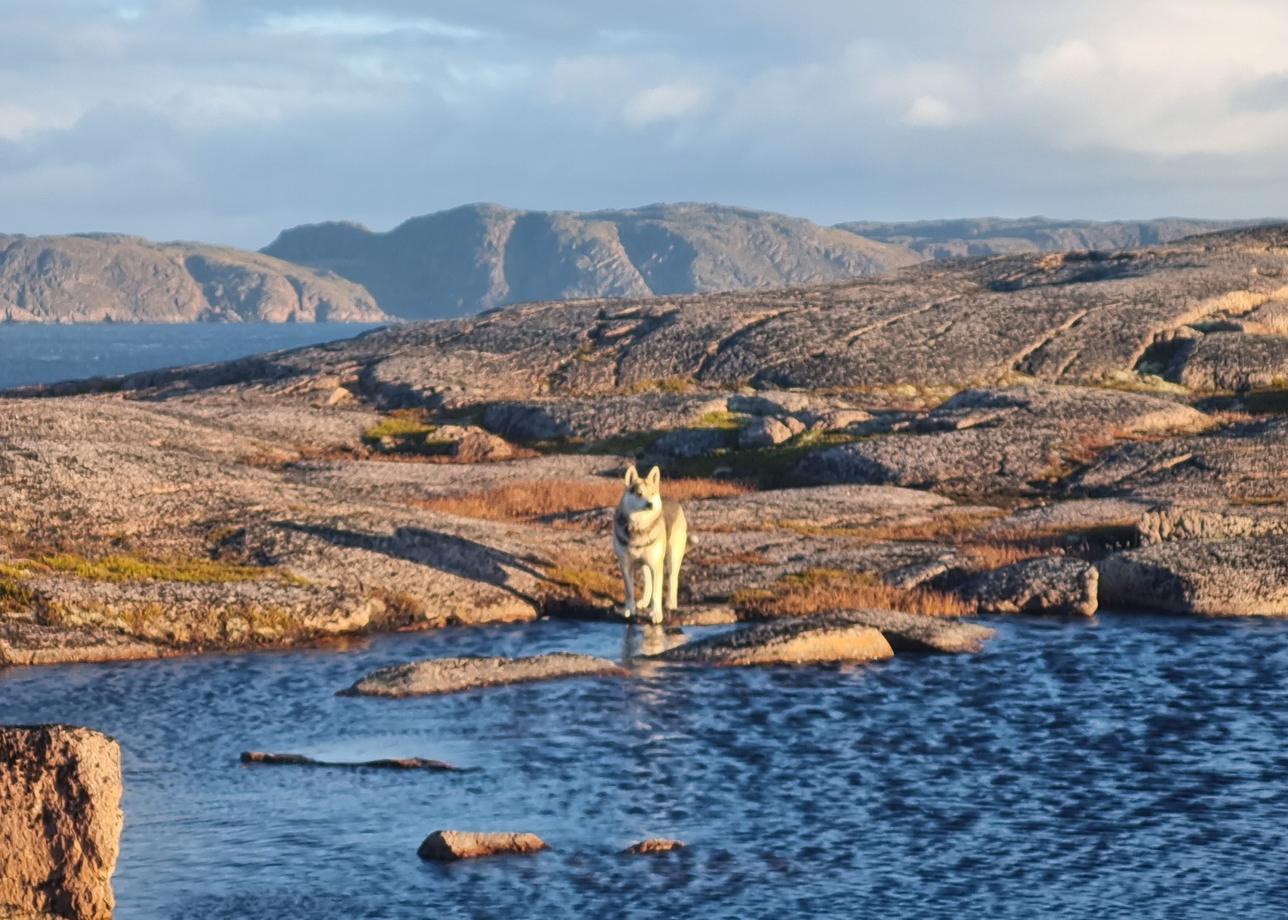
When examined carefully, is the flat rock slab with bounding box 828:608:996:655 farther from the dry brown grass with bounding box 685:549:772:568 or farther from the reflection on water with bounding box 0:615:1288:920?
the dry brown grass with bounding box 685:549:772:568

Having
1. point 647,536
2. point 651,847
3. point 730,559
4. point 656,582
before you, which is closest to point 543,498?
point 730,559

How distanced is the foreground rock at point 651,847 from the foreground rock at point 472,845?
132cm

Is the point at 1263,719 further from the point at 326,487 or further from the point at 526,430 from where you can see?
the point at 526,430

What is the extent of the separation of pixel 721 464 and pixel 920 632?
30543 mm

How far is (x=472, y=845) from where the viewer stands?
80.7 ft

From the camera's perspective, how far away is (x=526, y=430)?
258 ft

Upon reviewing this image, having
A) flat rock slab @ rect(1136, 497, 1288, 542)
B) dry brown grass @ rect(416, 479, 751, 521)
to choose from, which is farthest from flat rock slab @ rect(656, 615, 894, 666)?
dry brown grass @ rect(416, 479, 751, 521)

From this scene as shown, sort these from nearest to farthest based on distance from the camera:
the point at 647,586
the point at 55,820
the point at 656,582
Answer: the point at 55,820 → the point at 656,582 → the point at 647,586

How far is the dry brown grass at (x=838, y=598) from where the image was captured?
143 feet

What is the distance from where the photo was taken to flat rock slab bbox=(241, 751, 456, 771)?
2944 cm

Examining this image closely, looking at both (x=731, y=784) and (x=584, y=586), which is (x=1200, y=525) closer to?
(x=584, y=586)

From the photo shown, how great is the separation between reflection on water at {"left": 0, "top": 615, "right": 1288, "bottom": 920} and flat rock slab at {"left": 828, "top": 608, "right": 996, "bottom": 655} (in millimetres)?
800

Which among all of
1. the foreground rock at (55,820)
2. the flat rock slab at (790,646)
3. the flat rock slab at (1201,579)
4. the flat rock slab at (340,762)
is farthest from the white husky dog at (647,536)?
the foreground rock at (55,820)

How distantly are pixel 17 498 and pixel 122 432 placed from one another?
12.0 meters
